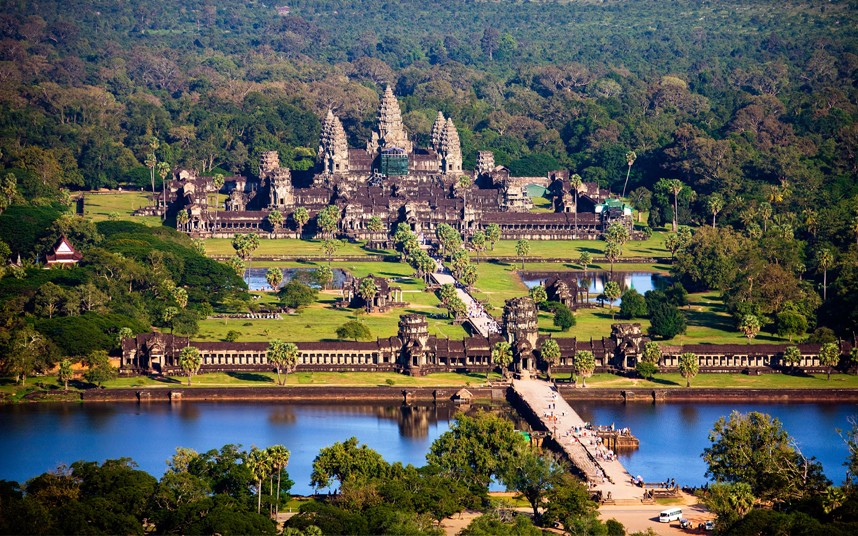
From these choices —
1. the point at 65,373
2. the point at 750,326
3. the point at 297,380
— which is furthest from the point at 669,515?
the point at 65,373

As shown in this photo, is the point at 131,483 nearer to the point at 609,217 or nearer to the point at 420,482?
the point at 420,482

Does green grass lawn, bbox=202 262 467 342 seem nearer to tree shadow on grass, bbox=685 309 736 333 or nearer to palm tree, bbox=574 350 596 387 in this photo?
palm tree, bbox=574 350 596 387

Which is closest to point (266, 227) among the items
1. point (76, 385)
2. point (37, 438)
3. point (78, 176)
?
point (78, 176)

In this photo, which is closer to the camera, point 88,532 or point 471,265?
point 88,532

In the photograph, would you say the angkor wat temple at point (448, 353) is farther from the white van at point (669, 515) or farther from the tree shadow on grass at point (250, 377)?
the white van at point (669, 515)

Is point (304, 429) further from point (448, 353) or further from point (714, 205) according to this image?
point (714, 205)

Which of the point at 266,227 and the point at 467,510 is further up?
the point at 266,227
